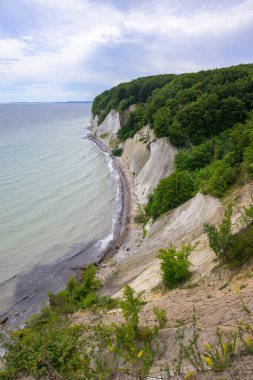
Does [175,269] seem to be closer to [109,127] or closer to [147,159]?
[147,159]

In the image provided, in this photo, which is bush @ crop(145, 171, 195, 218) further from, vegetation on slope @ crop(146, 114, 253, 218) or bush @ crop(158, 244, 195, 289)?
bush @ crop(158, 244, 195, 289)

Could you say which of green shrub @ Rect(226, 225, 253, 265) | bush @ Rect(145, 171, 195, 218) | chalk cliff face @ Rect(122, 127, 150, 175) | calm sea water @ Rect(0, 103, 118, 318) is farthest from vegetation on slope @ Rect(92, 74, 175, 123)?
green shrub @ Rect(226, 225, 253, 265)

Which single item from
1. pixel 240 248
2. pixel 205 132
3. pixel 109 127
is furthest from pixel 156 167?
pixel 109 127

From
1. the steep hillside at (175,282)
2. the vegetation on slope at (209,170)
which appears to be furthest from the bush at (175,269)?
the vegetation on slope at (209,170)

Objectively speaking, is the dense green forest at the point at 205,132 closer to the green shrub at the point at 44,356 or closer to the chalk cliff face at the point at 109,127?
the green shrub at the point at 44,356

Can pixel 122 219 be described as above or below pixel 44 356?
below

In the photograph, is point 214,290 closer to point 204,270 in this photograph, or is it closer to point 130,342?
point 204,270

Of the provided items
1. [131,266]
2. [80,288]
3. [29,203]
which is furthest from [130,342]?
[29,203]
